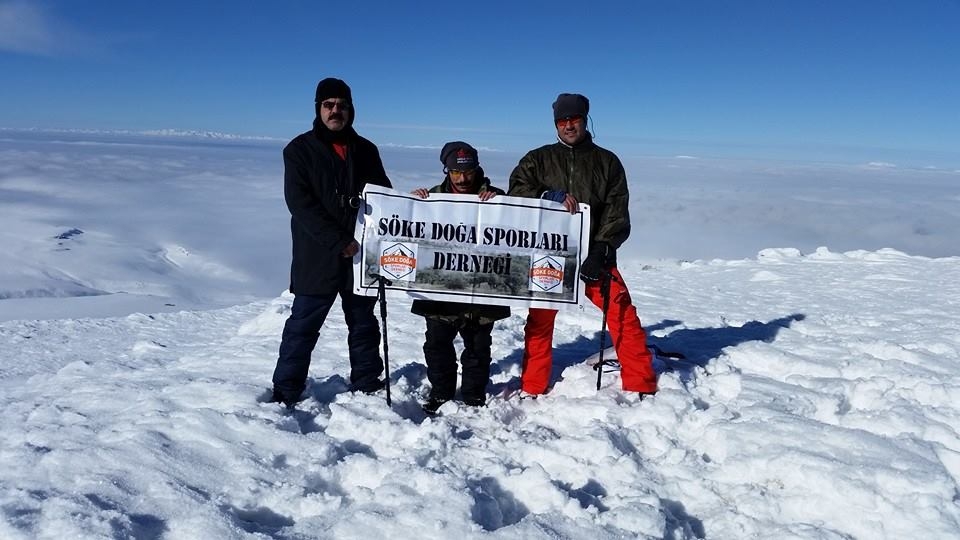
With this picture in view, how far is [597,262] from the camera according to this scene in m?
3.96

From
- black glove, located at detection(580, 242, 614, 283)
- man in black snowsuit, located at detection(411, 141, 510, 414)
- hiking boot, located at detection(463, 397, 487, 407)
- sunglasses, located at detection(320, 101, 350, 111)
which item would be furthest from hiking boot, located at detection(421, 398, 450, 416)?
sunglasses, located at detection(320, 101, 350, 111)

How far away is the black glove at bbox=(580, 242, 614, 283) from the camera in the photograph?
3943 mm

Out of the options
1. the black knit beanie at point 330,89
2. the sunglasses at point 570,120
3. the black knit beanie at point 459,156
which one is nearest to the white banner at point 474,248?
the black knit beanie at point 459,156

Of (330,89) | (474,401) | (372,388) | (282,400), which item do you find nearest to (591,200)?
(474,401)

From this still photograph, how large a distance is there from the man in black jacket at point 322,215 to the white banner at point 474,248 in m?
0.15

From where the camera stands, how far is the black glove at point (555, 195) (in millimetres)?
3980

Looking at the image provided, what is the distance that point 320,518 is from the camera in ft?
8.63

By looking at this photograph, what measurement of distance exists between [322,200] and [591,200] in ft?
6.01

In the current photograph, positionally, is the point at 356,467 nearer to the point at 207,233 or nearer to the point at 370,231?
the point at 370,231

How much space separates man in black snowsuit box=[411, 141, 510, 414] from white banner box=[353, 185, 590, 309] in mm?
86

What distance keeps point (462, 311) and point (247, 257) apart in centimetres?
9203

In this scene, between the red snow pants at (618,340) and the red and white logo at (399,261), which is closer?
the red and white logo at (399,261)

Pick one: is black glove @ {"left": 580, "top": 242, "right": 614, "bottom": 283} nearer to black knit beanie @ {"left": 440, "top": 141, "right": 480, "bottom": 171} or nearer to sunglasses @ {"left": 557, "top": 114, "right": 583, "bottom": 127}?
sunglasses @ {"left": 557, "top": 114, "right": 583, "bottom": 127}

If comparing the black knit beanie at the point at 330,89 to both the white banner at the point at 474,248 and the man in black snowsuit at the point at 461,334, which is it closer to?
the white banner at the point at 474,248
